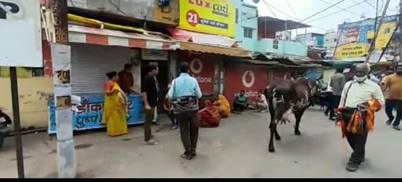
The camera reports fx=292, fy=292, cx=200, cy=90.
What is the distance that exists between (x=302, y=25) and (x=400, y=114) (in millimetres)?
18593

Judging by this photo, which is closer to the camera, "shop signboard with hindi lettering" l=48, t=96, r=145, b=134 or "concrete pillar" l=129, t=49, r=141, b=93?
"shop signboard with hindi lettering" l=48, t=96, r=145, b=134

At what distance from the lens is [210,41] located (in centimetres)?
972

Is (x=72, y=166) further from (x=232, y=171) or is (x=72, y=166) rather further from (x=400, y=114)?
(x=400, y=114)

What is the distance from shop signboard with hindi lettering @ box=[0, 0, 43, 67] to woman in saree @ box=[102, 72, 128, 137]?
2.92 metres

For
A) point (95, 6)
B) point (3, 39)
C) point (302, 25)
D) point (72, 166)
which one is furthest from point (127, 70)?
point (302, 25)

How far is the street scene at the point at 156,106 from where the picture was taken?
12.0 feet

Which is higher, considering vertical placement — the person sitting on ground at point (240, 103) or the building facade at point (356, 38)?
the building facade at point (356, 38)

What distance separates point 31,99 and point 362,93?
646 cm

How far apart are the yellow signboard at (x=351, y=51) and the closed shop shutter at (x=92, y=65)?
18.4m

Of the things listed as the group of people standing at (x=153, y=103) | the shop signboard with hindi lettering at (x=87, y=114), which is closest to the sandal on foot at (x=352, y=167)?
the group of people standing at (x=153, y=103)

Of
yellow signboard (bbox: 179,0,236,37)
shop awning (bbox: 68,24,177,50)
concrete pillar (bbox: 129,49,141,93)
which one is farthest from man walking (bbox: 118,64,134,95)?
yellow signboard (bbox: 179,0,236,37)

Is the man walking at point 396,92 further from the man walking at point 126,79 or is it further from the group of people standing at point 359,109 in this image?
the man walking at point 126,79

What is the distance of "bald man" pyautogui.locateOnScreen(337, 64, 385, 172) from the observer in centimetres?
422

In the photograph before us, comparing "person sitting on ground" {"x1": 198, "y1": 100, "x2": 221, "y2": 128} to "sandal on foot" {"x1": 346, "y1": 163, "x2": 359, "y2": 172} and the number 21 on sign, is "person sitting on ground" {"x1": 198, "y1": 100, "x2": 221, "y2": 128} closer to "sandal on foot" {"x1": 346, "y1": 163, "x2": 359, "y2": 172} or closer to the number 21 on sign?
the number 21 on sign
